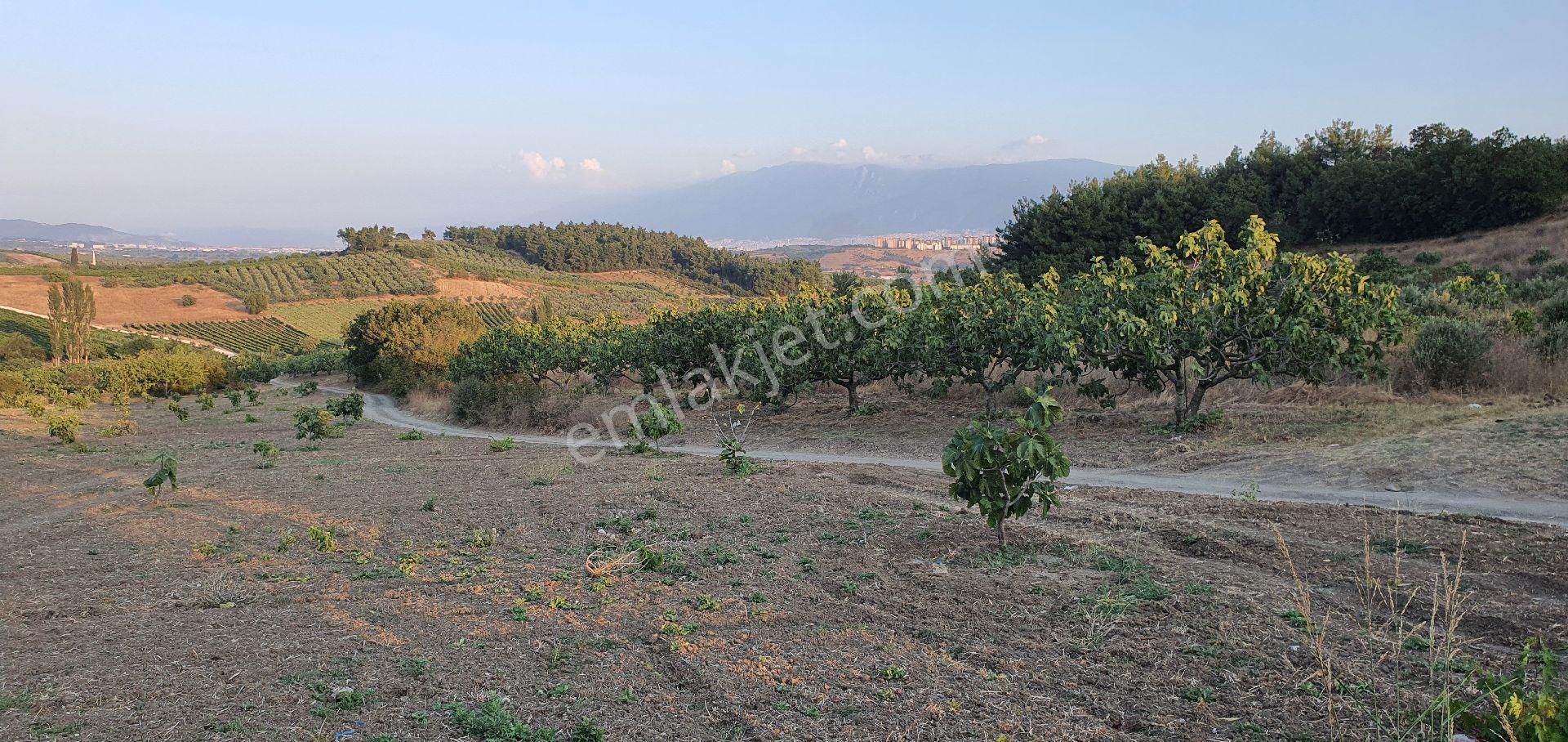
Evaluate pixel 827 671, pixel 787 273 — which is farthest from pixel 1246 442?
pixel 787 273

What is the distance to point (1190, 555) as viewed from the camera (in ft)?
26.7

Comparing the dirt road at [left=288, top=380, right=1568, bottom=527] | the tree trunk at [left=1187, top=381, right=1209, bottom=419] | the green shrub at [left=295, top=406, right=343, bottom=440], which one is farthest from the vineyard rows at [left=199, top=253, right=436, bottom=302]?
the tree trunk at [left=1187, top=381, right=1209, bottom=419]

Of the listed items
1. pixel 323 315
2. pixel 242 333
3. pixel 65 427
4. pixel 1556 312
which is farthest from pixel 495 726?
pixel 323 315

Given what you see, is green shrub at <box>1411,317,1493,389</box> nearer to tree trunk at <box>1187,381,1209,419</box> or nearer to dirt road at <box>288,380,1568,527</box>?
tree trunk at <box>1187,381,1209,419</box>

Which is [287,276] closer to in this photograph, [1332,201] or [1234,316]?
[1332,201]

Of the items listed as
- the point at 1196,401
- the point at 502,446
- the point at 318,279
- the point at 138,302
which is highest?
the point at 318,279

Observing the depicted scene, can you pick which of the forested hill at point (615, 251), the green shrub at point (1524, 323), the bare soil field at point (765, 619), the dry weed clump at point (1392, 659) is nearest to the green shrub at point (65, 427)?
the bare soil field at point (765, 619)

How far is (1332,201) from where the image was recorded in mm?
44156

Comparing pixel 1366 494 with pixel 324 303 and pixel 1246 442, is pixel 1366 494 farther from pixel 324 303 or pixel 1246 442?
pixel 324 303

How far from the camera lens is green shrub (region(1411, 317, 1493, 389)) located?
16625 mm

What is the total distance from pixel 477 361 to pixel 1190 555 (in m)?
36.8

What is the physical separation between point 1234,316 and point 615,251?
126m

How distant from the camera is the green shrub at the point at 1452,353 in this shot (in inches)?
655

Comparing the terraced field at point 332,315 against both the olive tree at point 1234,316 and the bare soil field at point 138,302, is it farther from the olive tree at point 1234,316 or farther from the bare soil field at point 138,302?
the olive tree at point 1234,316
